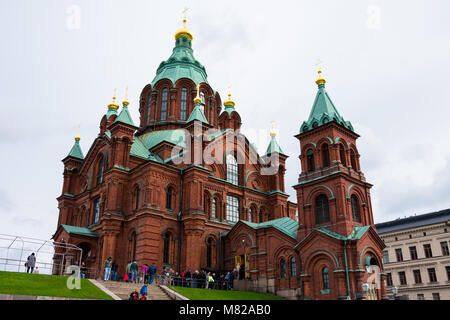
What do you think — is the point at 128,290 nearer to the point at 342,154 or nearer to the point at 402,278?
the point at 342,154

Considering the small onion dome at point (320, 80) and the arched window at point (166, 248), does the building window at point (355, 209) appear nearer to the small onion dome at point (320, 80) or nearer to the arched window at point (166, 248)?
the small onion dome at point (320, 80)

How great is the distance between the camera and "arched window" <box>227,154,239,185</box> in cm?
3831

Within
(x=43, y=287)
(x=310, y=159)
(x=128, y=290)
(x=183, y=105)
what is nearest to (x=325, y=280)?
(x=310, y=159)

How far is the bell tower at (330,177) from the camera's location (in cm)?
2769

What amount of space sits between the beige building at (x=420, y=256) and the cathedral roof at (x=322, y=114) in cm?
2337

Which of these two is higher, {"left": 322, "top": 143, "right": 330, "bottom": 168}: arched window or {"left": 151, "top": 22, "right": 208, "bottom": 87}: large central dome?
{"left": 151, "top": 22, "right": 208, "bottom": 87}: large central dome

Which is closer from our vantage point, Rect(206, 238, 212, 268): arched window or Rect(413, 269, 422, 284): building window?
Rect(206, 238, 212, 268): arched window

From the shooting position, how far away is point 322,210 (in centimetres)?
2864

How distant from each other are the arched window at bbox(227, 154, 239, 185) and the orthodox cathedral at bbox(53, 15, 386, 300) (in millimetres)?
97

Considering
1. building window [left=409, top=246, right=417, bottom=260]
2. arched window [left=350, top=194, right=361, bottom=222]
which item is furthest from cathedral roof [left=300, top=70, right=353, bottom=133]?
building window [left=409, top=246, right=417, bottom=260]

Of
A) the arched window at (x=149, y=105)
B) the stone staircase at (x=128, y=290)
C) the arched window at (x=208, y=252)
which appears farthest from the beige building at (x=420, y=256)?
the arched window at (x=149, y=105)

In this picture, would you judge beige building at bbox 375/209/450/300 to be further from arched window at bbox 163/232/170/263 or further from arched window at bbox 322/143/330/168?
arched window at bbox 163/232/170/263
